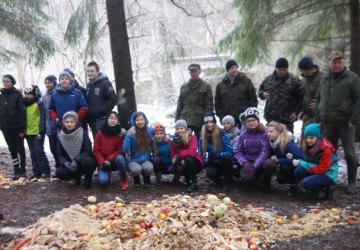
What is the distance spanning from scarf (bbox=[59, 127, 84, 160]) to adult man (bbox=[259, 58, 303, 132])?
331 centimetres

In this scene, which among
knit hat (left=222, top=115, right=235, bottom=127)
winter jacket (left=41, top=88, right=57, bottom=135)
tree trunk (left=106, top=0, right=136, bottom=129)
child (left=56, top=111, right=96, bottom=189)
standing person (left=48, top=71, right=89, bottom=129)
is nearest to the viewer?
child (left=56, top=111, right=96, bottom=189)

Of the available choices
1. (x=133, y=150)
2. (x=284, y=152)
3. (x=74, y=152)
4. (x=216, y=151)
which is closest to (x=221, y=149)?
(x=216, y=151)

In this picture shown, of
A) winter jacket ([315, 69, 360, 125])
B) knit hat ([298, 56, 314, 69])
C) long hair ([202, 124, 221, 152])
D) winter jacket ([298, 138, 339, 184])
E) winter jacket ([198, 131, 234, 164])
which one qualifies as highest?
knit hat ([298, 56, 314, 69])

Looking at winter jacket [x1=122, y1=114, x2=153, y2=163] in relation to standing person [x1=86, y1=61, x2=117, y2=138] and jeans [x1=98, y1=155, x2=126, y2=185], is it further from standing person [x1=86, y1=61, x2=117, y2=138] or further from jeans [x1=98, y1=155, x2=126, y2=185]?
standing person [x1=86, y1=61, x2=117, y2=138]

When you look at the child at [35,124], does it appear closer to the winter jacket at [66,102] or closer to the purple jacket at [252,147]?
the winter jacket at [66,102]

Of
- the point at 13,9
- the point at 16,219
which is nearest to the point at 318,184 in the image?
the point at 16,219

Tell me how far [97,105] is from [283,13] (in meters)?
5.05

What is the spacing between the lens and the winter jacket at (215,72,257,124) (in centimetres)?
767

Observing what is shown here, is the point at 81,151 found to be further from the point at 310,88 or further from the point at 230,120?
the point at 310,88

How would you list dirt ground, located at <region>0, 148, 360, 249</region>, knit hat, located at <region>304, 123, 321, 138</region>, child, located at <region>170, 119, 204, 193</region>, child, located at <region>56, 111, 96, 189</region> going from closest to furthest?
dirt ground, located at <region>0, 148, 360, 249</region>, knit hat, located at <region>304, 123, 321, 138</region>, child, located at <region>170, 119, 204, 193</region>, child, located at <region>56, 111, 96, 189</region>

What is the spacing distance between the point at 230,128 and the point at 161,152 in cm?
129

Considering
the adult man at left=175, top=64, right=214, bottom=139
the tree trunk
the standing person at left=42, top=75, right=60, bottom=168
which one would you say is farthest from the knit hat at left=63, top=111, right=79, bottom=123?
the adult man at left=175, top=64, right=214, bottom=139

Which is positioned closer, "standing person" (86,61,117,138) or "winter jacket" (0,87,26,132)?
"standing person" (86,61,117,138)

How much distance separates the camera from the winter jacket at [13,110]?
7.76m
